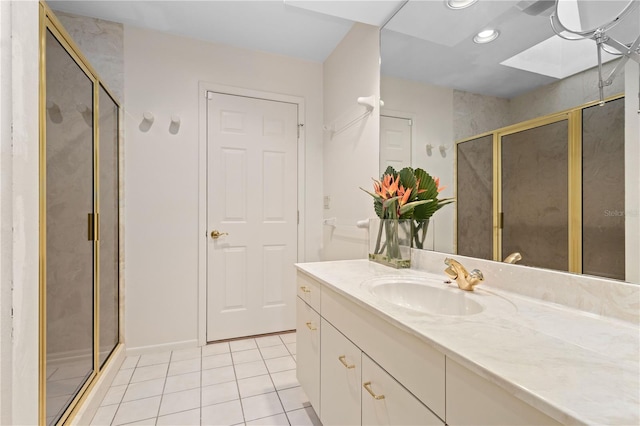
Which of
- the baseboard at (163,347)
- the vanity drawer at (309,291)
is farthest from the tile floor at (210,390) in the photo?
the vanity drawer at (309,291)

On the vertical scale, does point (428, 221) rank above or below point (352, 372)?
above

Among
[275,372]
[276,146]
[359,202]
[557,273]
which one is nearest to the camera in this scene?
[557,273]

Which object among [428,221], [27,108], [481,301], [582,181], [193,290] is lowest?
[193,290]

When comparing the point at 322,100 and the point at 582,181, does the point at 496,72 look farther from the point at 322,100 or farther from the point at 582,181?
the point at 322,100

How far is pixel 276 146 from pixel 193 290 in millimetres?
1420

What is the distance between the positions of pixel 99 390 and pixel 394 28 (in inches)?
107

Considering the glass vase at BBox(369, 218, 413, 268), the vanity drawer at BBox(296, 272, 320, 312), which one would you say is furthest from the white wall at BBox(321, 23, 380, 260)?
the vanity drawer at BBox(296, 272, 320, 312)

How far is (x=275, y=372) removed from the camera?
2010 millimetres

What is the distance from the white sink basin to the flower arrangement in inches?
10.9

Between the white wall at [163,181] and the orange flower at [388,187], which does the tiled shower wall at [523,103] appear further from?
the white wall at [163,181]

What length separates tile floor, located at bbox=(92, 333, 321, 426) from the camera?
1560 mm

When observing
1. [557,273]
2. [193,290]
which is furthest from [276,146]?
[557,273]

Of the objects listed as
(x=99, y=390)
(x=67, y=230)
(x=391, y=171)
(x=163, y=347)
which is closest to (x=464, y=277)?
(x=391, y=171)

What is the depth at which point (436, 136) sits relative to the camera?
57.3 inches
